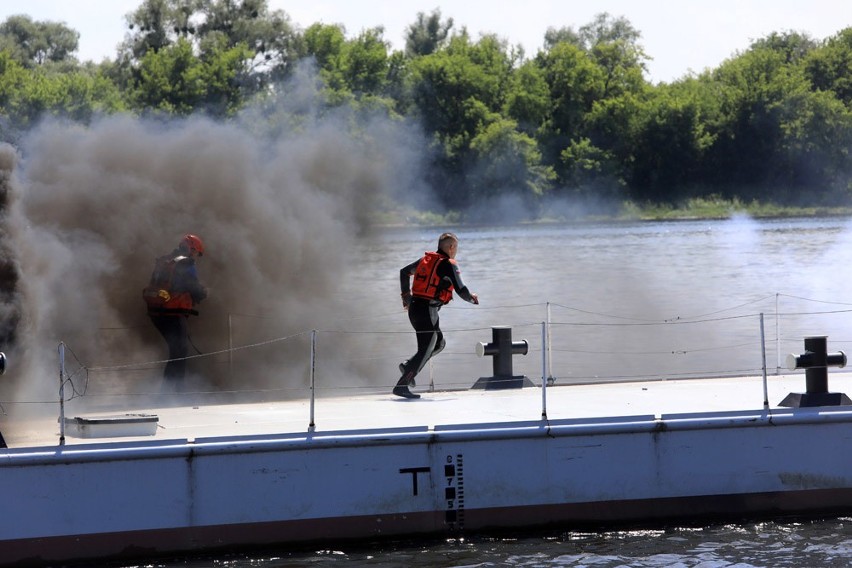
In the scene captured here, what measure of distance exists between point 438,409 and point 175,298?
10.7ft

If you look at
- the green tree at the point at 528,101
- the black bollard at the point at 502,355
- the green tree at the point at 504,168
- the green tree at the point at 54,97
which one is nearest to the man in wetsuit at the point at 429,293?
the black bollard at the point at 502,355

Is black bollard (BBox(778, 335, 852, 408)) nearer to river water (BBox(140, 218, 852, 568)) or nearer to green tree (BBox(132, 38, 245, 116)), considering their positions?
river water (BBox(140, 218, 852, 568))

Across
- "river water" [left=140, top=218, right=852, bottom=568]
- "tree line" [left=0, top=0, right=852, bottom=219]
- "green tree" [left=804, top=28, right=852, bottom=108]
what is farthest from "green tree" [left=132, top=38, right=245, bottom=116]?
"green tree" [left=804, top=28, right=852, bottom=108]

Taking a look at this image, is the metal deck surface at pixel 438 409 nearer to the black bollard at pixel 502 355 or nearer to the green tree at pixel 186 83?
the black bollard at pixel 502 355

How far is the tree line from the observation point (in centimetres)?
5784

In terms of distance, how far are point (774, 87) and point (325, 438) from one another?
61484 millimetres

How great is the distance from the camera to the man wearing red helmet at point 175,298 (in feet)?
42.9

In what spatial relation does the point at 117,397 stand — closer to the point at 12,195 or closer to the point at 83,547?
the point at 12,195

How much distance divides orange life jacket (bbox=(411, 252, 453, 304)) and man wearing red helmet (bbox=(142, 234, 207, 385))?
255cm

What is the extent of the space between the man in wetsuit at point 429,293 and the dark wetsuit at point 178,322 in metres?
2.30

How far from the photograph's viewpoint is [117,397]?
512 inches

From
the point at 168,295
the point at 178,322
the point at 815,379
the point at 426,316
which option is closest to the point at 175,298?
the point at 168,295

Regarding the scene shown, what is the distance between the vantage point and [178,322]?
13.2 metres

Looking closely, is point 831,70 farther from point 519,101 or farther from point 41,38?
point 41,38
